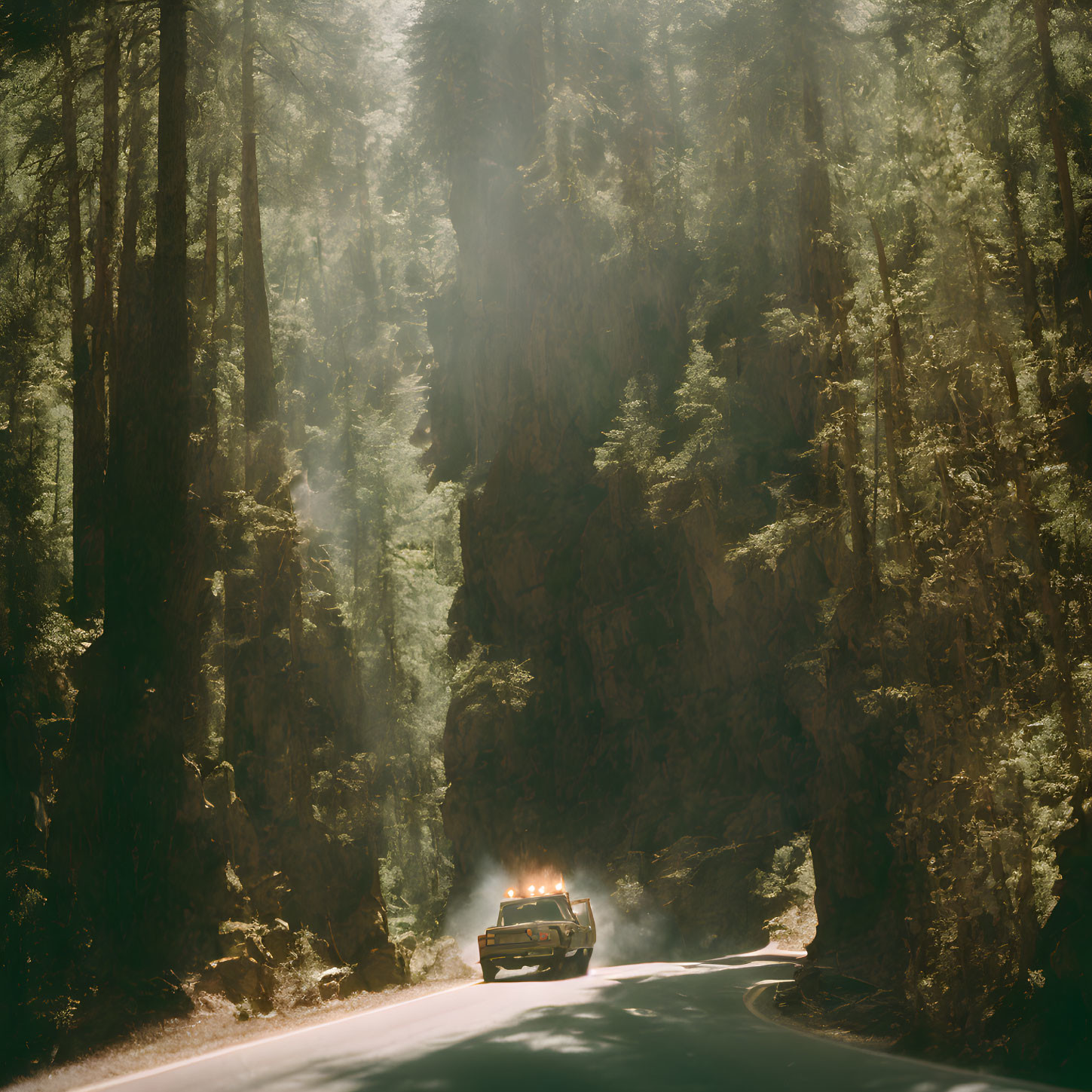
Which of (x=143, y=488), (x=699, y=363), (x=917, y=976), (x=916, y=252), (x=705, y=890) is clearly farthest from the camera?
(x=699, y=363)

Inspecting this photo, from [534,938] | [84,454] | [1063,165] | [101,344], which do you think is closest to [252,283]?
[101,344]

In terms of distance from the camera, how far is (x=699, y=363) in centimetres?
3491

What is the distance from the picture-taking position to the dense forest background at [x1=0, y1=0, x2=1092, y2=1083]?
13.5 m

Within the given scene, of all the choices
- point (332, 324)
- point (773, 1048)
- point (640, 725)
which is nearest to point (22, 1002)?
point (773, 1048)

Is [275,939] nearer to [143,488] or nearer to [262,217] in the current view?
[143,488]

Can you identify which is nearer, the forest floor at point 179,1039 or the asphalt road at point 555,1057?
the asphalt road at point 555,1057

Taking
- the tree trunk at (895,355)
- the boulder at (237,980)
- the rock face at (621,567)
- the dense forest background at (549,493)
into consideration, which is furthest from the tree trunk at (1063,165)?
the boulder at (237,980)

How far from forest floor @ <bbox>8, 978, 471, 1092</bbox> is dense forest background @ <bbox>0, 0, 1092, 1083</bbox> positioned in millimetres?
393

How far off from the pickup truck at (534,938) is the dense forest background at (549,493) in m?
2.84

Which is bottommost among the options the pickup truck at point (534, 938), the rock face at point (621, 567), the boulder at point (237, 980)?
the pickup truck at point (534, 938)

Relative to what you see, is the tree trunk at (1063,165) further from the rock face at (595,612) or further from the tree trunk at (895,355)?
the rock face at (595,612)

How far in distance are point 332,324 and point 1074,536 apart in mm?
32724

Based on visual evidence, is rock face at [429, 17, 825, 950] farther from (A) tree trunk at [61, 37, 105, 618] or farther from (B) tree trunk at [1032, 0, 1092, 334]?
(A) tree trunk at [61, 37, 105, 618]

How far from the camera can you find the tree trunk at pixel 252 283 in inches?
930
